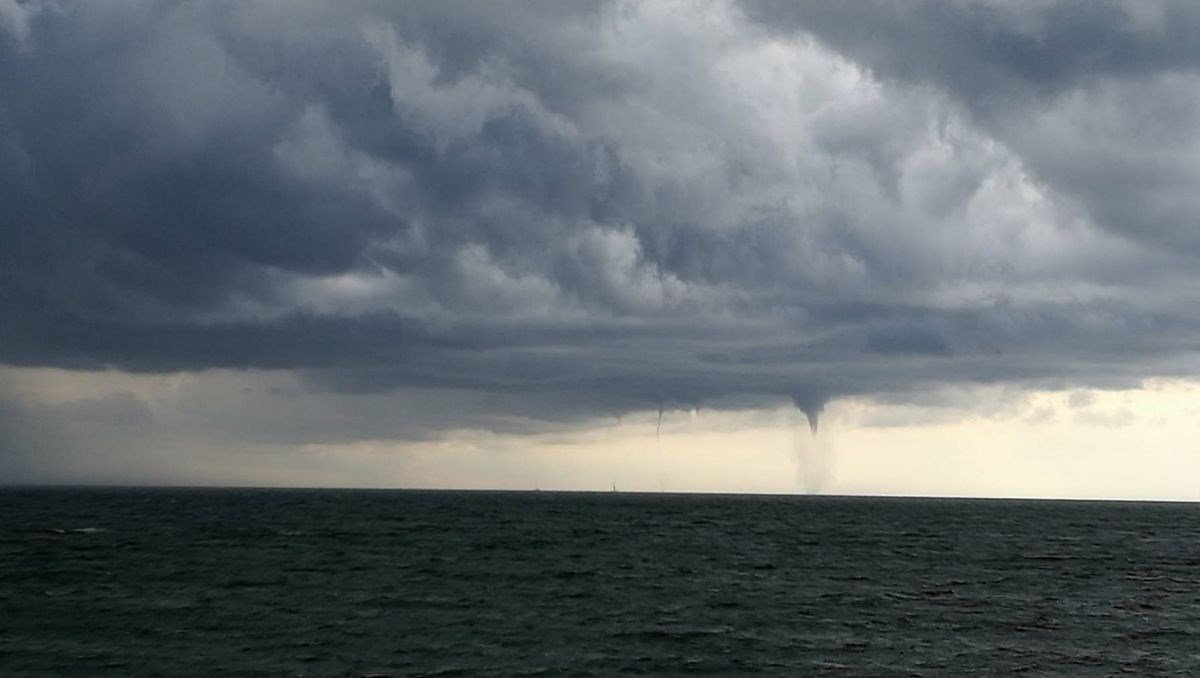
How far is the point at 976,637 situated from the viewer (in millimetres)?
52312

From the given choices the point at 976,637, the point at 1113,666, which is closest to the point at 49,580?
the point at 976,637

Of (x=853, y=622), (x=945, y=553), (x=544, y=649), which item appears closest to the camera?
(x=544, y=649)

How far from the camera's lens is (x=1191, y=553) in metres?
117

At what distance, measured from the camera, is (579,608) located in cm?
6188

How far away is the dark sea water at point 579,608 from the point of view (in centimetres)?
4591

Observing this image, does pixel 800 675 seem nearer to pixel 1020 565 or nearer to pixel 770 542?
pixel 1020 565

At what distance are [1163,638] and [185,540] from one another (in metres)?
93.3

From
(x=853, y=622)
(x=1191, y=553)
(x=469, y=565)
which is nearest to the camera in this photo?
(x=853, y=622)

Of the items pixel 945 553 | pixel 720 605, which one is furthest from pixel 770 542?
pixel 720 605

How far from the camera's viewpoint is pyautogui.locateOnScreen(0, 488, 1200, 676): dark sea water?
4591 centimetres

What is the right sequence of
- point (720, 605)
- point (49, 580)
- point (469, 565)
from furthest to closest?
1. point (469, 565)
2. point (49, 580)
3. point (720, 605)

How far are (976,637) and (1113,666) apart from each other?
7.35 meters

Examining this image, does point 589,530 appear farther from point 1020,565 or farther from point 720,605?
point 720,605

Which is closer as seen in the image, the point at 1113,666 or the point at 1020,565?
the point at 1113,666
